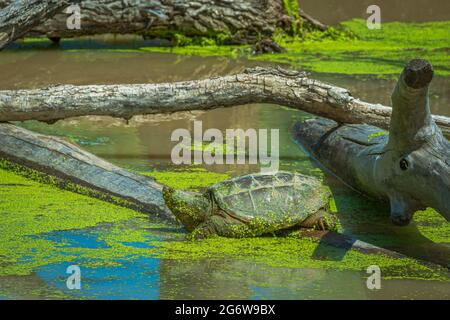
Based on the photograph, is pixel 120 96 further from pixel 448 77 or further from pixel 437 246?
pixel 448 77

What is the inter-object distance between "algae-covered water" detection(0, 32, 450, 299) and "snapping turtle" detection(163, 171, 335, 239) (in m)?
0.08

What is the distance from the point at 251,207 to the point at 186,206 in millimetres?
368

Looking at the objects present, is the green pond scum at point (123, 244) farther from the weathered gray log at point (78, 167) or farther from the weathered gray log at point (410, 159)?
the weathered gray log at point (410, 159)

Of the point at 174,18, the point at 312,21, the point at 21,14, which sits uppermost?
the point at 21,14

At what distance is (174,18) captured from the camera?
11758 millimetres

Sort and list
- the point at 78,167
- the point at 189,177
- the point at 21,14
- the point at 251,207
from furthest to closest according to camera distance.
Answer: the point at 21,14, the point at 189,177, the point at 78,167, the point at 251,207

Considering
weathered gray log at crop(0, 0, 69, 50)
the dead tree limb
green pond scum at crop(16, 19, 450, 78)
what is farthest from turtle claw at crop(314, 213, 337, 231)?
the dead tree limb

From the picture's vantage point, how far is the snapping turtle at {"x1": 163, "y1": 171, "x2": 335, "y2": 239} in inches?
210

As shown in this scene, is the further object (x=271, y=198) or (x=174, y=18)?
(x=174, y=18)

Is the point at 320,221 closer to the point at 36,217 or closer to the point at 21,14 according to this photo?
the point at 36,217

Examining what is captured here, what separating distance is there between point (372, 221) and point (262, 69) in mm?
1653

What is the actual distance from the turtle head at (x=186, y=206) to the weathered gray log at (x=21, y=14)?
278cm

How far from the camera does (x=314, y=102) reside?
690 cm

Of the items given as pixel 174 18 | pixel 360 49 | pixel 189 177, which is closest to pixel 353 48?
pixel 360 49
